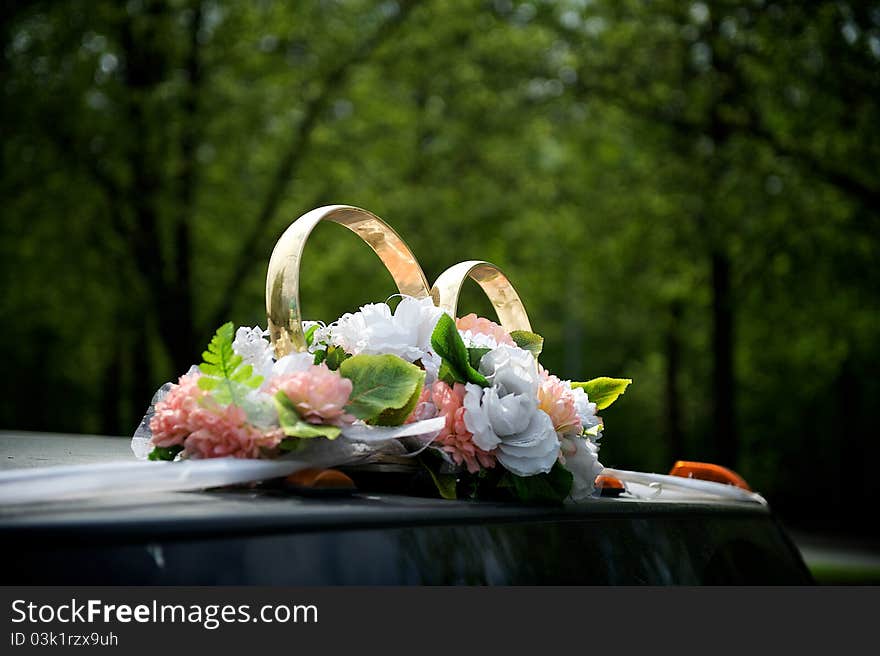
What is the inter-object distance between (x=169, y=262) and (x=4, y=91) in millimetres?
2762

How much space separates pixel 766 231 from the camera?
438 inches

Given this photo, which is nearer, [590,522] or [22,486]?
[22,486]

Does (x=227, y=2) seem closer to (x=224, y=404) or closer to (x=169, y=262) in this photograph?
(x=169, y=262)

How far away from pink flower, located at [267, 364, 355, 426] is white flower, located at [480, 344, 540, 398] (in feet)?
1.09

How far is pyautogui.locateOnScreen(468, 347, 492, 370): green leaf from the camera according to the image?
7.00 feet

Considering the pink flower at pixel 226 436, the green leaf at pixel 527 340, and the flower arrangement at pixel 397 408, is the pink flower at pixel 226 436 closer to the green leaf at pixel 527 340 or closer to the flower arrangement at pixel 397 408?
the flower arrangement at pixel 397 408

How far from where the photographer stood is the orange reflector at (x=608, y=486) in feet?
7.57

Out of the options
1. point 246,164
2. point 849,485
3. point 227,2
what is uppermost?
point 227,2

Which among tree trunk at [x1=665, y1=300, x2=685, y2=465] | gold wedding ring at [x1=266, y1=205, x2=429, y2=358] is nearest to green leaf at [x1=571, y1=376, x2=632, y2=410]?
gold wedding ring at [x1=266, y1=205, x2=429, y2=358]

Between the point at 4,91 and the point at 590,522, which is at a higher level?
the point at 4,91

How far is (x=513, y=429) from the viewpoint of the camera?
200cm

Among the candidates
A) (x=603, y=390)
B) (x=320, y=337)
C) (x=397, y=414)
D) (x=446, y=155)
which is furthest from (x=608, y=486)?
(x=446, y=155)

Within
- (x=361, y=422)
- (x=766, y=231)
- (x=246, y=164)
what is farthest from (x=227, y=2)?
(x=361, y=422)

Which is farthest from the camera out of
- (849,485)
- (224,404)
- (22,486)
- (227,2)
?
(849,485)
